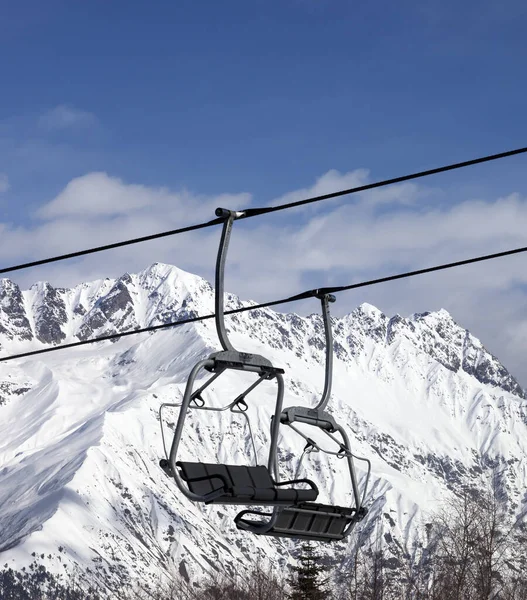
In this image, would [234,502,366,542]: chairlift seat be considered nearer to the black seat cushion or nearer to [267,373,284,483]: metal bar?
the black seat cushion

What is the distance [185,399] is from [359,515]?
108 inches

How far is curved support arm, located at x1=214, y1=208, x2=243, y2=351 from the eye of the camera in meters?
11.1

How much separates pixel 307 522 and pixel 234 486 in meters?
1.31

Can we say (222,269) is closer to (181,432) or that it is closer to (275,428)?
(181,432)

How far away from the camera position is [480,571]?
125 ft

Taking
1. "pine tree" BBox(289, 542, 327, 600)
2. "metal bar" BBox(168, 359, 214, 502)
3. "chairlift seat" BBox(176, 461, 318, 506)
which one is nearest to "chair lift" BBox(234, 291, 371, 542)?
"chairlift seat" BBox(176, 461, 318, 506)

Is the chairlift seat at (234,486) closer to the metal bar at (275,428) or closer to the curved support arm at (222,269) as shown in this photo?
the metal bar at (275,428)

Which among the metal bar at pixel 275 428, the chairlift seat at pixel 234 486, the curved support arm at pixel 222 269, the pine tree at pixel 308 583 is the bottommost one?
the chairlift seat at pixel 234 486

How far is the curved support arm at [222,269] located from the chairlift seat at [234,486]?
123cm

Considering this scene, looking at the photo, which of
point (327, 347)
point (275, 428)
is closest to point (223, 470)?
point (275, 428)

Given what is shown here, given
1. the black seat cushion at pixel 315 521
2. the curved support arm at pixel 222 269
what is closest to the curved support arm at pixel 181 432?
the curved support arm at pixel 222 269

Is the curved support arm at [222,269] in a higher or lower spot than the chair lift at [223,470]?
higher

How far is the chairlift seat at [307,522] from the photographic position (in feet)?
37.1

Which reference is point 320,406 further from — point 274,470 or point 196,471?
point 196,471
